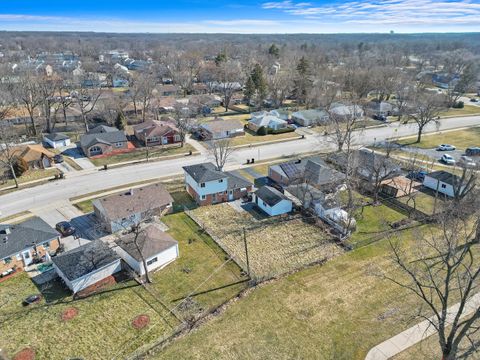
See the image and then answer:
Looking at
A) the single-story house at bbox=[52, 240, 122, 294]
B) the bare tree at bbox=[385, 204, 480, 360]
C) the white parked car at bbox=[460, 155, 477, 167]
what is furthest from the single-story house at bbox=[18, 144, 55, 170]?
the white parked car at bbox=[460, 155, 477, 167]

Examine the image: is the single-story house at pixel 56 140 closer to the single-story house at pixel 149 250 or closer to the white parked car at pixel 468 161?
the single-story house at pixel 149 250

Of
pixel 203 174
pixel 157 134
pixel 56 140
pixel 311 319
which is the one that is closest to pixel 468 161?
pixel 203 174

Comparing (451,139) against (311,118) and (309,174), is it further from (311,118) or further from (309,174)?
(309,174)

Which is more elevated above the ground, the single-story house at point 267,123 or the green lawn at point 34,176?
the single-story house at point 267,123

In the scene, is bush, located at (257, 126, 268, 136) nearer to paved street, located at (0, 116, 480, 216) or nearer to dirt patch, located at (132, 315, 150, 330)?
paved street, located at (0, 116, 480, 216)

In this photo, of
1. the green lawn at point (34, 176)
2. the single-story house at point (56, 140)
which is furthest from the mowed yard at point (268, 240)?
the single-story house at point (56, 140)
